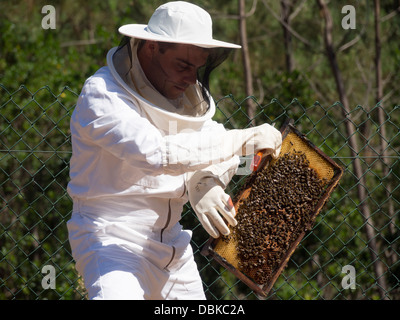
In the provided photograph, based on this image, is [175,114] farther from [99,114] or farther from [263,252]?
[263,252]

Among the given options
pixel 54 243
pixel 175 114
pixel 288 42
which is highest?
pixel 175 114

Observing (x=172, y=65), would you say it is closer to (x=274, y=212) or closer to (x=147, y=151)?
(x=147, y=151)

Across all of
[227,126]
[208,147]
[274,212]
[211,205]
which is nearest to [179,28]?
[208,147]

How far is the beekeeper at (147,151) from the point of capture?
2352mm

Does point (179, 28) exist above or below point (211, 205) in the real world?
above

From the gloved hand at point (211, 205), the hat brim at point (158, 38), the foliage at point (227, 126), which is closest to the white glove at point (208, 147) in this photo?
the gloved hand at point (211, 205)

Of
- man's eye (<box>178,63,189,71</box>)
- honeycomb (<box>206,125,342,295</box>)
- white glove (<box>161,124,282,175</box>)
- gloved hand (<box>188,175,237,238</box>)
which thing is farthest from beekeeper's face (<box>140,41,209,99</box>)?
honeycomb (<box>206,125,342,295</box>)

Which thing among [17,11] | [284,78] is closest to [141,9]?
[17,11]

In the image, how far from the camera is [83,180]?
8.39ft

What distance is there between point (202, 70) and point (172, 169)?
1.89ft

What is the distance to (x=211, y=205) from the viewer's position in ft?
8.61

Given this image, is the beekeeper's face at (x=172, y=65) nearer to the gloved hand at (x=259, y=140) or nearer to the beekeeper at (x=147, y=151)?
the beekeeper at (x=147, y=151)

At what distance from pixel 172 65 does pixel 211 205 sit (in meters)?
0.62
